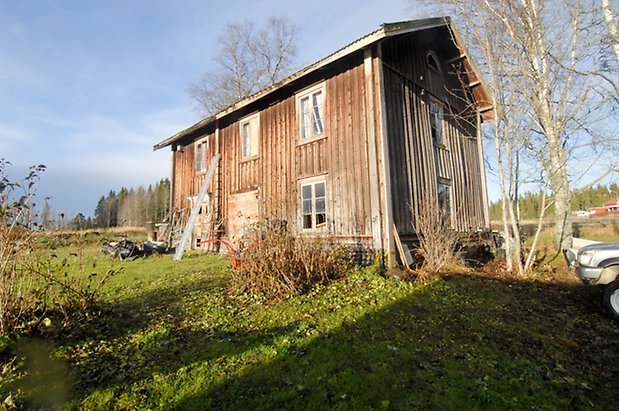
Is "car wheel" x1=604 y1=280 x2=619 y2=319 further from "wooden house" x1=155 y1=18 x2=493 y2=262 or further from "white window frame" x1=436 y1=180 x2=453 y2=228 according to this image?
"white window frame" x1=436 y1=180 x2=453 y2=228

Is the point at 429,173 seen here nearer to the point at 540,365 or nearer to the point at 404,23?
the point at 404,23

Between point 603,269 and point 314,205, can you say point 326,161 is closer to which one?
point 314,205

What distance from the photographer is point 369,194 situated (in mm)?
8477

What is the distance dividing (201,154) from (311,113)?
7.27m

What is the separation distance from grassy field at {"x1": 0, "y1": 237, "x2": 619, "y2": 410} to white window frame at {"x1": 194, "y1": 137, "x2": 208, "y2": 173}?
30.5 ft

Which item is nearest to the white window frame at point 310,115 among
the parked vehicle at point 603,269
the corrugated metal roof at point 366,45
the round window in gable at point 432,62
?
the corrugated metal roof at point 366,45

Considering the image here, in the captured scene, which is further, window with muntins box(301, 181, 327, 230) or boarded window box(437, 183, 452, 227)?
boarded window box(437, 183, 452, 227)

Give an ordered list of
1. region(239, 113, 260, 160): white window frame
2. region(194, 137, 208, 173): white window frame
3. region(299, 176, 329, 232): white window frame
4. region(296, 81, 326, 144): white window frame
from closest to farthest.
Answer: region(299, 176, 329, 232): white window frame → region(296, 81, 326, 144): white window frame → region(239, 113, 260, 160): white window frame → region(194, 137, 208, 173): white window frame

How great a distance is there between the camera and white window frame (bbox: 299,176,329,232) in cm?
962

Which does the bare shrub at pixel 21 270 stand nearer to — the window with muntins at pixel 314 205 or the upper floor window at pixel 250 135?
the window with muntins at pixel 314 205

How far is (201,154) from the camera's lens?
49.4 feet

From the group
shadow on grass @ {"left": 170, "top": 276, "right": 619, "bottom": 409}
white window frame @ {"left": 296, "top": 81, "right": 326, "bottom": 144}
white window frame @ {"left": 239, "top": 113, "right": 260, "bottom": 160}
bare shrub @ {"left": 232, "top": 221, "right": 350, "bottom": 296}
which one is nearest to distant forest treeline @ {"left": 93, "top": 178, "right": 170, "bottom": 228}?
white window frame @ {"left": 239, "top": 113, "right": 260, "bottom": 160}

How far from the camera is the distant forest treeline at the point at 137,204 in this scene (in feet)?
190

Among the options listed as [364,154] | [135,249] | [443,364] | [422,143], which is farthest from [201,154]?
[443,364]
